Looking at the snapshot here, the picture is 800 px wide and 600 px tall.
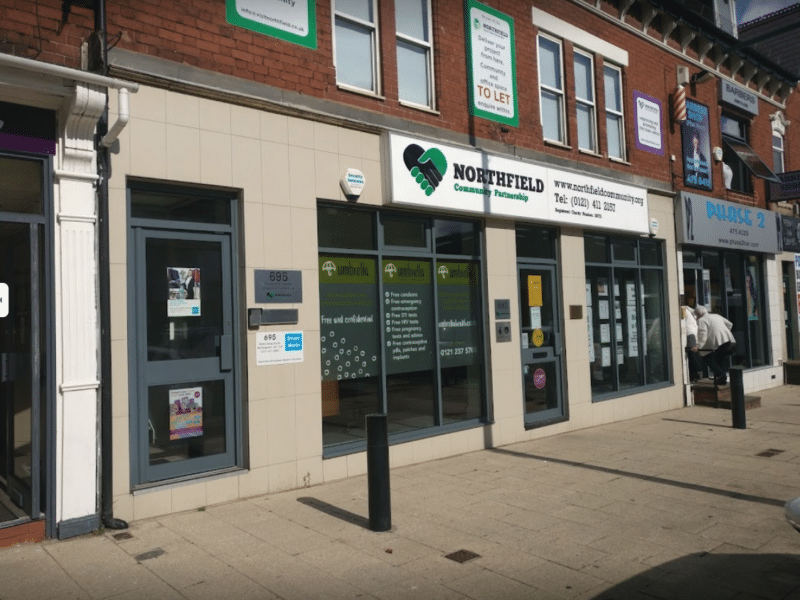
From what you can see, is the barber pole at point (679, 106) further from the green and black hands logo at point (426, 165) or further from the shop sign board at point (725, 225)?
the green and black hands logo at point (426, 165)

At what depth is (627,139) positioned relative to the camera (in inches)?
472

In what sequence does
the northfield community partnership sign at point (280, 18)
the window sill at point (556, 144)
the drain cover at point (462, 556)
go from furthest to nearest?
the window sill at point (556, 144) → the northfield community partnership sign at point (280, 18) → the drain cover at point (462, 556)

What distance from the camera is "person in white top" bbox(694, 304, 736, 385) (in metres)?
12.8

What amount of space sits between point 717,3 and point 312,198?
13855 millimetres

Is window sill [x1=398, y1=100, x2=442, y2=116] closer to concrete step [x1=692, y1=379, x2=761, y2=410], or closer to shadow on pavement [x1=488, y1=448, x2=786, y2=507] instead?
shadow on pavement [x1=488, y1=448, x2=786, y2=507]

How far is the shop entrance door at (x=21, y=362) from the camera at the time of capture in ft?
18.1

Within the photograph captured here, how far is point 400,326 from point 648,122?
712cm

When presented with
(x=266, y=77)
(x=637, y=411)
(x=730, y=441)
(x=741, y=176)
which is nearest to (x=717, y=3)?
(x=741, y=176)

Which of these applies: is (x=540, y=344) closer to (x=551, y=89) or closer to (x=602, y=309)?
(x=602, y=309)

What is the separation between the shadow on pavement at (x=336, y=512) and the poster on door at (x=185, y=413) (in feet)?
3.98

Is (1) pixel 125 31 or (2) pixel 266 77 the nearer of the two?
(1) pixel 125 31

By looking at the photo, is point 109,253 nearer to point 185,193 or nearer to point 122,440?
point 185,193

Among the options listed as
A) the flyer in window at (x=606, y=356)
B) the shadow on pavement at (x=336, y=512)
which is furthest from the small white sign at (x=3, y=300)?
the flyer in window at (x=606, y=356)

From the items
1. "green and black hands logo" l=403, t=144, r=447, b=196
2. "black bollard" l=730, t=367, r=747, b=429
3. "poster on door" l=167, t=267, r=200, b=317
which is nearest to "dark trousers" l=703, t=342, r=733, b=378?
"black bollard" l=730, t=367, r=747, b=429
